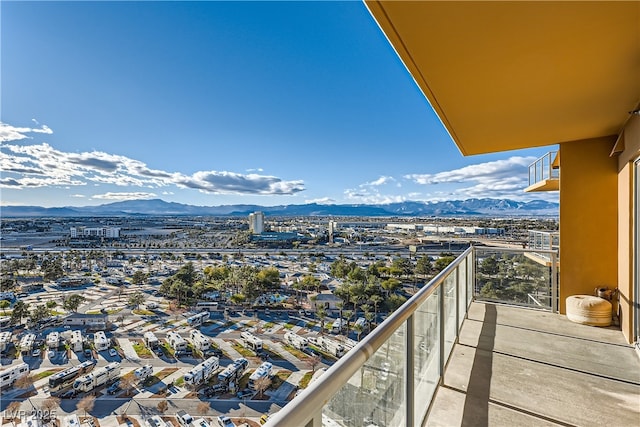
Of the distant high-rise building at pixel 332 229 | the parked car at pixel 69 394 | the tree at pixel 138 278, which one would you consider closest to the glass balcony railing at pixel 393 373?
the parked car at pixel 69 394

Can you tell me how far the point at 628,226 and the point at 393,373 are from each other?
182 inches

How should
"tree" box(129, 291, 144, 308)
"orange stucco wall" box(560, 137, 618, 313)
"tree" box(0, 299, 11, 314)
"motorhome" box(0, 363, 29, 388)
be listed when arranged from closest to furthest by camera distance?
"orange stucco wall" box(560, 137, 618, 313) → "motorhome" box(0, 363, 29, 388) → "tree" box(0, 299, 11, 314) → "tree" box(129, 291, 144, 308)

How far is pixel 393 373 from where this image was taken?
5.19ft

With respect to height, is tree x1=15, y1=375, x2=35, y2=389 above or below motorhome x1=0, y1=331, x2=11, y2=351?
below

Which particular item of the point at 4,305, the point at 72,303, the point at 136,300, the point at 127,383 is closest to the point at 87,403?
the point at 127,383

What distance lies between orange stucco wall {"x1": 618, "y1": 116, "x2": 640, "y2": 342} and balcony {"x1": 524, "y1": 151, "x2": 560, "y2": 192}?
11.1ft

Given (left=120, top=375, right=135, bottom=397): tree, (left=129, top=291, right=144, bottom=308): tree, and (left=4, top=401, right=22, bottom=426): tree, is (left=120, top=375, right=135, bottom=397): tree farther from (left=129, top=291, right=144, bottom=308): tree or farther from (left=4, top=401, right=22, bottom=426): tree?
(left=129, top=291, right=144, bottom=308): tree

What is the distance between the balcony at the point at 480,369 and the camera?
1.09m

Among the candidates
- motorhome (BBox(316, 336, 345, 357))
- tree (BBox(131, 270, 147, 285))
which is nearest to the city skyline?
motorhome (BBox(316, 336, 345, 357))

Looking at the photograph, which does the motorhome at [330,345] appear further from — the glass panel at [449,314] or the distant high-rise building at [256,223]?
the distant high-rise building at [256,223]

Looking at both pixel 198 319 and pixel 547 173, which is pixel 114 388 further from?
pixel 547 173

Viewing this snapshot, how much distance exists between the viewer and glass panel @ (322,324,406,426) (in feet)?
3.25

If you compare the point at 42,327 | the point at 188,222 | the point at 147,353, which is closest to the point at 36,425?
the point at 147,353

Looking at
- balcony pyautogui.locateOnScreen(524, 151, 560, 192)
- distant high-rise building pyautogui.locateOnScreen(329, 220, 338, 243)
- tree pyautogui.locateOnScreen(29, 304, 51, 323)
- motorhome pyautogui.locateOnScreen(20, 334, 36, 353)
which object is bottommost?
motorhome pyautogui.locateOnScreen(20, 334, 36, 353)
